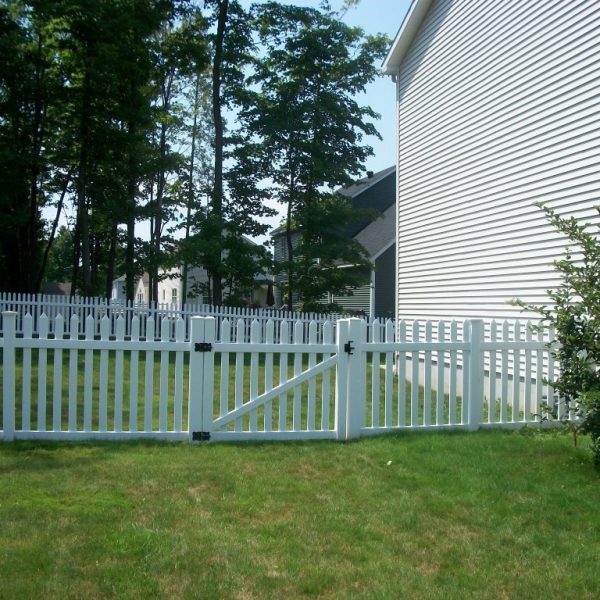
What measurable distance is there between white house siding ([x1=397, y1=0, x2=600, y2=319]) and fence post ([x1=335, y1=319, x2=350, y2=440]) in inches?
137

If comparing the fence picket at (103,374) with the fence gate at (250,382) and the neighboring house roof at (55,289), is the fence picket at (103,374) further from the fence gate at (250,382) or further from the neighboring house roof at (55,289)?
the neighboring house roof at (55,289)

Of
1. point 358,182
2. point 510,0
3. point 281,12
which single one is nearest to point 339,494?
point 510,0

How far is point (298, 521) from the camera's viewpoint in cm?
429

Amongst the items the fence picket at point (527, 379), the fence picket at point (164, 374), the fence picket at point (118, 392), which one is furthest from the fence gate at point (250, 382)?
the fence picket at point (527, 379)

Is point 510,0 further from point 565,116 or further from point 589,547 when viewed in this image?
point 589,547

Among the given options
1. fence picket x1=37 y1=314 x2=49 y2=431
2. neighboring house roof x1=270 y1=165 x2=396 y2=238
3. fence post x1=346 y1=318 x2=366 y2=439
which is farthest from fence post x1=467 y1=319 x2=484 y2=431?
neighboring house roof x1=270 y1=165 x2=396 y2=238

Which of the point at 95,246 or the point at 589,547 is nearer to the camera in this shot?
the point at 589,547

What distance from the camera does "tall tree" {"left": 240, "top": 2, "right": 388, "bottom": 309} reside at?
2380 cm

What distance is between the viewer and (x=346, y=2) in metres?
25.6

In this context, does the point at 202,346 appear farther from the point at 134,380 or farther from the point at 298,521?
the point at 298,521

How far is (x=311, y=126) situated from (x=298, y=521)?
70.0 ft

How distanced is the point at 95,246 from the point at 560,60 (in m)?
33.0

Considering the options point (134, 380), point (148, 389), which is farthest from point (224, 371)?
point (134, 380)

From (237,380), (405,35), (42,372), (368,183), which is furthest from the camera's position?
(368,183)
